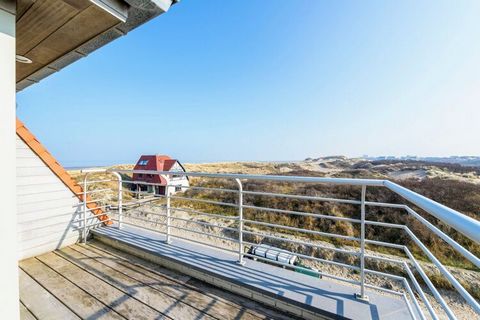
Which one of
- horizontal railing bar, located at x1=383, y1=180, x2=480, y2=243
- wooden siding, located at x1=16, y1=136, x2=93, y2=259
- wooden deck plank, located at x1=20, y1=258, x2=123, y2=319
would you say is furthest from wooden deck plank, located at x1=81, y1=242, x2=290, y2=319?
horizontal railing bar, located at x1=383, y1=180, x2=480, y2=243

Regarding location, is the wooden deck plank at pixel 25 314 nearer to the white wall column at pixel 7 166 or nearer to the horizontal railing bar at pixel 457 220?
the white wall column at pixel 7 166

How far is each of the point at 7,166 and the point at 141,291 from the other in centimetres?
149

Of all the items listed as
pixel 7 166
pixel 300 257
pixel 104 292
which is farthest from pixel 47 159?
pixel 300 257

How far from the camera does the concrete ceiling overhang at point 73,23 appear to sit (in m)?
1.10

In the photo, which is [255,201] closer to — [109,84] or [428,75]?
[428,75]

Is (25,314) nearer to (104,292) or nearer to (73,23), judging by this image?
(104,292)

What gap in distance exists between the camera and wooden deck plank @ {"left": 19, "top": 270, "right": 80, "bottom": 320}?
1.67 meters

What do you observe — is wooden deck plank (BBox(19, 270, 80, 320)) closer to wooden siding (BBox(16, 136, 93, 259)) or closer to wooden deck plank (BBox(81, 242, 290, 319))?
wooden deck plank (BBox(81, 242, 290, 319))

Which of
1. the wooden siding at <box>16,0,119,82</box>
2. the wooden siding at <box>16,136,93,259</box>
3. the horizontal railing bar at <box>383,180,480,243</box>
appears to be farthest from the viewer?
the wooden siding at <box>16,136,93,259</box>

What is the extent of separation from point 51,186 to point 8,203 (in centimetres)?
243

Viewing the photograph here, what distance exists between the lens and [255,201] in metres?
12.1

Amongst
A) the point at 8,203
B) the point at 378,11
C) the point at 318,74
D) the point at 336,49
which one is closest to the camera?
the point at 8,203

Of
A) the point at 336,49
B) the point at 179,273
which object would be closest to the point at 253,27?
the point at 336,49

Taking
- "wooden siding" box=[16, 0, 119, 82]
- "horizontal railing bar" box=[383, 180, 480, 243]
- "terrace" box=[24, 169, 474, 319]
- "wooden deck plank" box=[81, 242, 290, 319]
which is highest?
"wooden siding" box=[16, 0, 119, 82]
